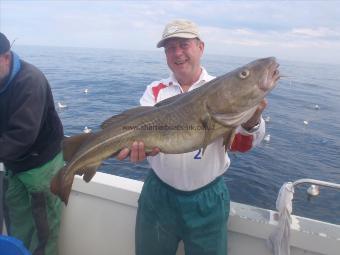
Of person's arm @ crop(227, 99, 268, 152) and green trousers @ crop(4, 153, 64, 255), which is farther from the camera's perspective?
green trousers @ crop(4, 153, 64, 255)

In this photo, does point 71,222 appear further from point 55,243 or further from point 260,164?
point 260,164

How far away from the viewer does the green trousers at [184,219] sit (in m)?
3.23

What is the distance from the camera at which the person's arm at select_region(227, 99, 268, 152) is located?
3.03 metres

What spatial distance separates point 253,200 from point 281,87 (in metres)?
25.1

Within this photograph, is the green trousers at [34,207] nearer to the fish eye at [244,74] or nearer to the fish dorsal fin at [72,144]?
the fish dorsal fin at [72,144]

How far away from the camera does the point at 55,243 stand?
4395 mm

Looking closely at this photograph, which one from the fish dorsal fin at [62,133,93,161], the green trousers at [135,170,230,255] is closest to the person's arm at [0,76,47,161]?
the fish dorsal fin at [62,133,93,161]

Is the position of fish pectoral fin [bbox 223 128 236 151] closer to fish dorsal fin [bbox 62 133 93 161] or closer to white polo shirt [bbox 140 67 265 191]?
white polo shirt [bbox 140 67 265 191]

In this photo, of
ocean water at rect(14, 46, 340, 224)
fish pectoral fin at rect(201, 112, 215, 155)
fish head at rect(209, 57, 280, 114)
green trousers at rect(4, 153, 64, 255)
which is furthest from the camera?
ocean water at rect(14, 46, 340, 224)

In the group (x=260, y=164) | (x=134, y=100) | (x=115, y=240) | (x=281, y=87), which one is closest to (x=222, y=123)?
(x=115, y=240)

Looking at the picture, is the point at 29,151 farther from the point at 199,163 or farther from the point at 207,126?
the point at 207,126

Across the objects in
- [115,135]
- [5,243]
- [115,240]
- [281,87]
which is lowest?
[281,87]

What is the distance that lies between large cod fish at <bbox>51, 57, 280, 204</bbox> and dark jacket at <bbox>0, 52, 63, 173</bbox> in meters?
0.75

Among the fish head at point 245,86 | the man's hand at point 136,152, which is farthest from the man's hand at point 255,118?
the man's hand at point 136,152
